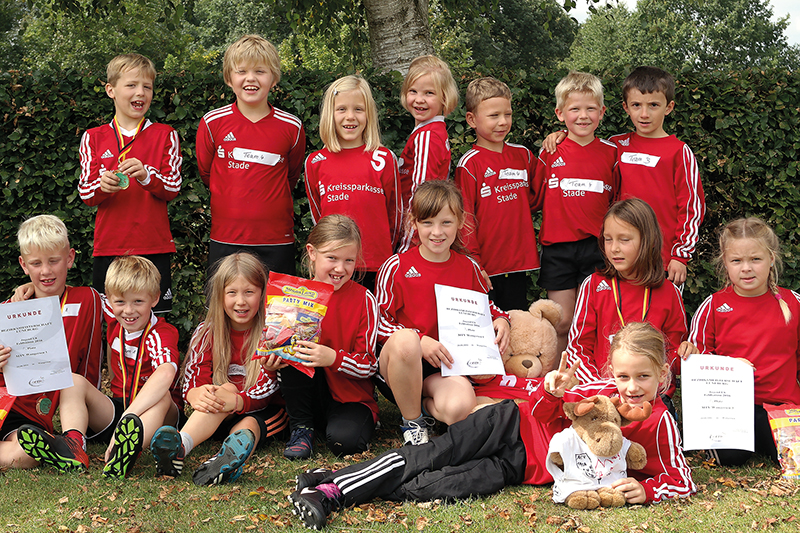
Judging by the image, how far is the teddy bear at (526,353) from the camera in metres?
4.38

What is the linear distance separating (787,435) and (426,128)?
2.97 meters

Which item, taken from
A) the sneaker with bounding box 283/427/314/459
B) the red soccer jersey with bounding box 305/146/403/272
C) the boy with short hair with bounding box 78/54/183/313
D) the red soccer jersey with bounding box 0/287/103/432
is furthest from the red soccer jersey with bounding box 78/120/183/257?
the sneaker with bounding box 283/427/314/459

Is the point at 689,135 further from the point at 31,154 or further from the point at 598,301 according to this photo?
the point at 31,154

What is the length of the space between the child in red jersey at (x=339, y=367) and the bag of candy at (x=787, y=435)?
2.33 m

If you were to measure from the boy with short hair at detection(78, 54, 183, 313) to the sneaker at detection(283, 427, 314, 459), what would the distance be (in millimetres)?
1615

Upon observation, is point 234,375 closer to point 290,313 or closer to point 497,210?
point 290,313

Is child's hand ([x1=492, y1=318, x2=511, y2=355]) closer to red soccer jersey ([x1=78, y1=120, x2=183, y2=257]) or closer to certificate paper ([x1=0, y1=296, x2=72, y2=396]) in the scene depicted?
red soccer jersey ([x1=78, y1=120, x2=183, y2=257])

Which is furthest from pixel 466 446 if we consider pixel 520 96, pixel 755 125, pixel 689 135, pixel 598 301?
pixel 755 125

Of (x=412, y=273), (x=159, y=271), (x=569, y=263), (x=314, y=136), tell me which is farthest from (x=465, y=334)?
(x=314, y=136)

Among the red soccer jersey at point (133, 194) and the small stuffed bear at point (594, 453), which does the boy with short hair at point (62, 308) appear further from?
the small stuffed bear at point (594, 453)

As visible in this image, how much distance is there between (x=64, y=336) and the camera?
4.15m

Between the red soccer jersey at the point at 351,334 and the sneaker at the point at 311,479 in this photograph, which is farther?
the red soccer jersey at the point at 351,334

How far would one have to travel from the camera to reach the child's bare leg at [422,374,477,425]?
13.4 ft

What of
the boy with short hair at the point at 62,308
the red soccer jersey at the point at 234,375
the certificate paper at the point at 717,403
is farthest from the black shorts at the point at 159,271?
the certificate paper at the point at 717,403
